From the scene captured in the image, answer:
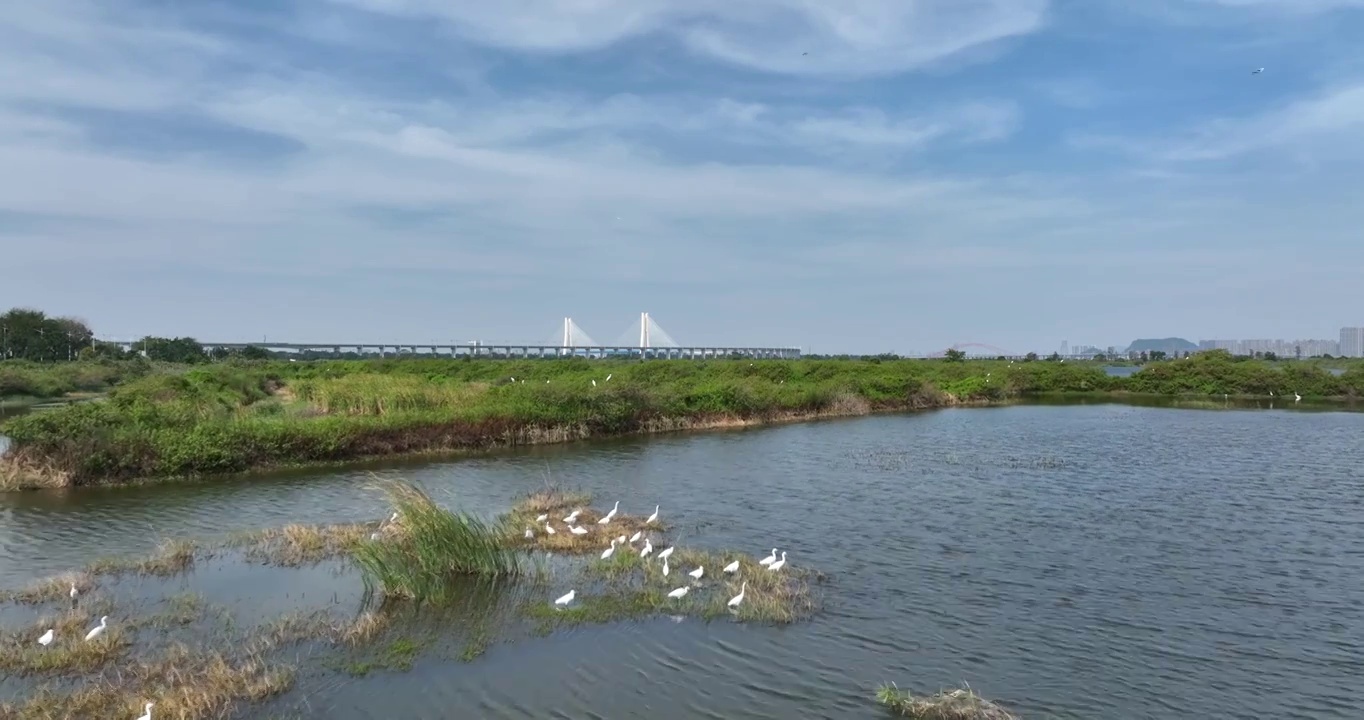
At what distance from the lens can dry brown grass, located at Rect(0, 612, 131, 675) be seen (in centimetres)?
1017

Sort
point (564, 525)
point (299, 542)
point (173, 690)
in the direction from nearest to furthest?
1. point (173, 690)
2. point (299, 542)
3. point (564, 525)

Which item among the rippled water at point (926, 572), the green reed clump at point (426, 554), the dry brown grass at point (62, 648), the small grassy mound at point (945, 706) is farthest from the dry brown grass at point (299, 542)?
the small grassy mound at point (945, 706)

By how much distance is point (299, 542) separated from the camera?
16375mm

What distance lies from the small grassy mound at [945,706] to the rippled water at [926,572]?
419 mm

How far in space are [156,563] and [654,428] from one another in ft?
84.5

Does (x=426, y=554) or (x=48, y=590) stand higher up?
(x=426, y=554)

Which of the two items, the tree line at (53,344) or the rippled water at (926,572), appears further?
the tree line at (53,344)

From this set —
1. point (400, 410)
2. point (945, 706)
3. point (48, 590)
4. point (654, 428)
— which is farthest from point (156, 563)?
point (654, 428)

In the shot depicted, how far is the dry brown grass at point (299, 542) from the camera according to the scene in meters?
15.7

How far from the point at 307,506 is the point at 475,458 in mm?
8810

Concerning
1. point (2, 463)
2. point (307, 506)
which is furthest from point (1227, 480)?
point (2, 463)

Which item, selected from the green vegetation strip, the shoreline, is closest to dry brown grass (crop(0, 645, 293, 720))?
the shoreline

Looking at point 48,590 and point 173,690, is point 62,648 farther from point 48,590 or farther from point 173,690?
point 48,590

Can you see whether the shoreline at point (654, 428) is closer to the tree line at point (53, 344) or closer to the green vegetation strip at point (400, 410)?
the green vegetation strip at point (400, 410)
